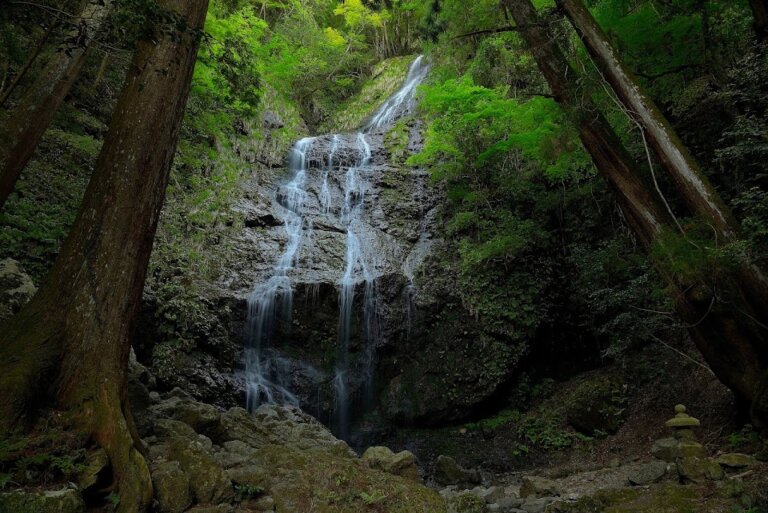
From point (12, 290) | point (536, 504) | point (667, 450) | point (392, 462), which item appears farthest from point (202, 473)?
point (667, 450)

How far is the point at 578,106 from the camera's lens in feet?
20.3

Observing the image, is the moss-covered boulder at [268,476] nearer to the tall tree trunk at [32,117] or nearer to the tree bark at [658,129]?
the tall tree trunk at [32,117]

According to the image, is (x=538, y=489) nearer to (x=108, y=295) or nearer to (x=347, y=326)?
(x=108, y=295)

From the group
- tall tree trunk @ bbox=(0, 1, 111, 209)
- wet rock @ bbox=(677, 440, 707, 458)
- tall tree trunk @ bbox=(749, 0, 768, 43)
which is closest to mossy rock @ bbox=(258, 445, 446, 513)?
wet rock @ bbox=(677, 440, 707, 458)

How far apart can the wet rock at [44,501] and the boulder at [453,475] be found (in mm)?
6350

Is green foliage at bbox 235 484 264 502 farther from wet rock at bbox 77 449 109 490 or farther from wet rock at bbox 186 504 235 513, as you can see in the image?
wet rock at bbox 77 449 109 490

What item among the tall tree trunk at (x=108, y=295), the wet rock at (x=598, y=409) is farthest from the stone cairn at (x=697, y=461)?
the tall tree trunk at (x=108, y=295)

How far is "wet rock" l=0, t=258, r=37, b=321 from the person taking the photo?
4805 millimetres

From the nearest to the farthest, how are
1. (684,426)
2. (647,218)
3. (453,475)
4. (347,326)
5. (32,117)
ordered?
(684,426)
(647,218)
(32,117)
(453,475)
(347,326)

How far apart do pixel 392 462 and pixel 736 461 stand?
363cm

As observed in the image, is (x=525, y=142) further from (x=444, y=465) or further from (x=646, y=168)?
(x=444, y=465)

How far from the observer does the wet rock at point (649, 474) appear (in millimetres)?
5012

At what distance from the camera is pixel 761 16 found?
19.9 feet

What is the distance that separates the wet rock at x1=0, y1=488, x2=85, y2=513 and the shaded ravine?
7.20m
